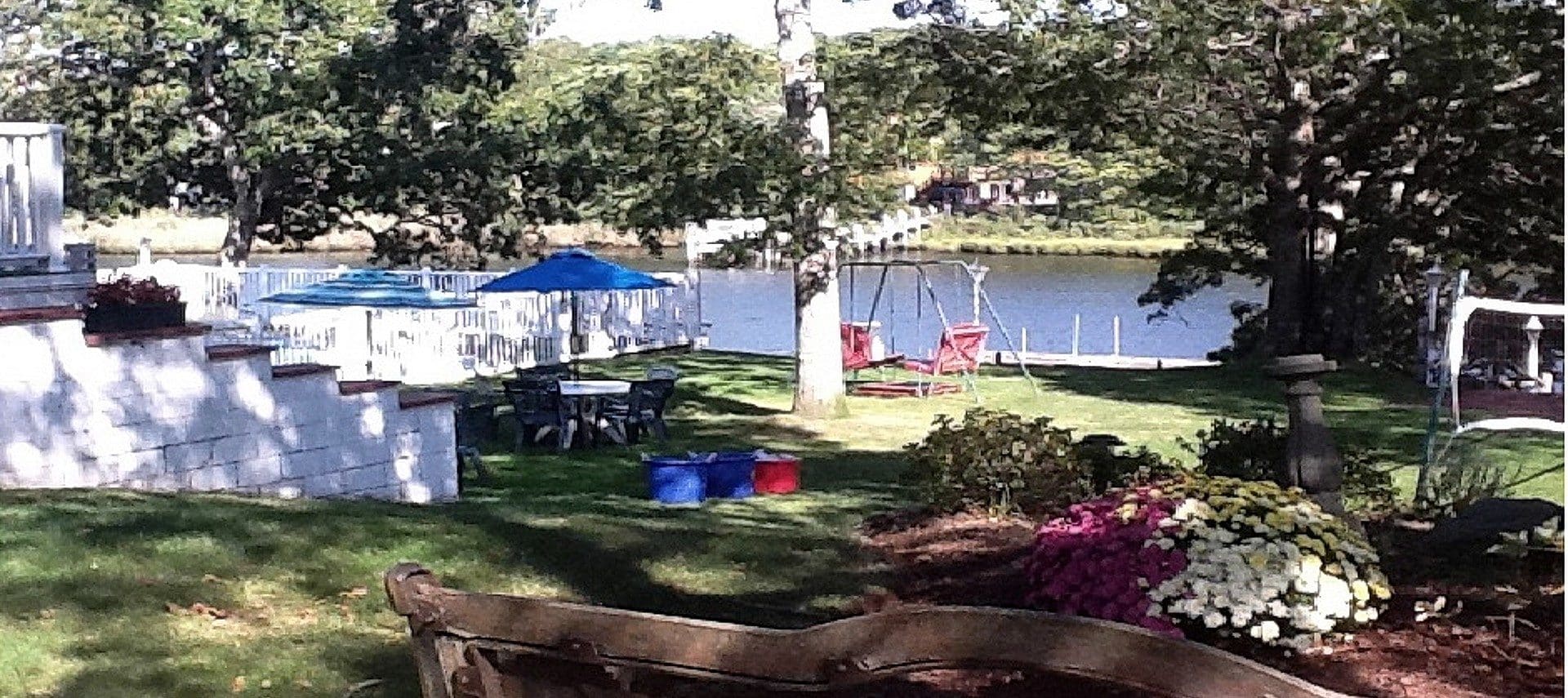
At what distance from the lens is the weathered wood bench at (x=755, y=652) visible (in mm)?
2291

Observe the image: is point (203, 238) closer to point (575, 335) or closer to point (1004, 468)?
point (575, 335)

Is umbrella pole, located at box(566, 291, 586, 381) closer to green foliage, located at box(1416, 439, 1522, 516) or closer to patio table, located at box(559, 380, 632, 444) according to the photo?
patio table, located at box(559, 380, 632, 444)

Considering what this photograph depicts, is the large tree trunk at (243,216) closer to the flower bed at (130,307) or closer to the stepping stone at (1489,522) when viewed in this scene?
the flower bed at (130,307)

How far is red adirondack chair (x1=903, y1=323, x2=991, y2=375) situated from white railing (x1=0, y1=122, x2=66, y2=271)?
9.63 metres

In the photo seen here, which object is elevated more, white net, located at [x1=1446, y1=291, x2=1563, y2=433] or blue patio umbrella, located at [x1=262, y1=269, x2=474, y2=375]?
Result: blue patio umbrella, located at [x1=262, y1=269, x2=474, y2=375]

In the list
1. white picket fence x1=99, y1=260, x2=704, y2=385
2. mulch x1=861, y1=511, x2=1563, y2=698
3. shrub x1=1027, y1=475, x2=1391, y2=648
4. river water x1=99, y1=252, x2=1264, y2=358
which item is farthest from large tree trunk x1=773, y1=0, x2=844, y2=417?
shrub x1=1027, y1=475, x2=1391, y2=648

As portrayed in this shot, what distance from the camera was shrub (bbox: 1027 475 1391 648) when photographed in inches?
186

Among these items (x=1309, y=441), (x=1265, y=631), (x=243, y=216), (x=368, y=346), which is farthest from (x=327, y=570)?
(x=243, y=216)

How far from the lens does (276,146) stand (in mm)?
23359

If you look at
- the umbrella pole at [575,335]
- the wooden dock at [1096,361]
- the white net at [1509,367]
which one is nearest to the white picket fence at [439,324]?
the umbrella pole at [575,335]

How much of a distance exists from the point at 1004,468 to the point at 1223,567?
3078 mm

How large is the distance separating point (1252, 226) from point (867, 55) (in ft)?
27.4

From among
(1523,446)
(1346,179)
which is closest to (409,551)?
(1523,446)

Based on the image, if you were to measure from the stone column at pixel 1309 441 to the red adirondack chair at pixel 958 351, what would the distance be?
1085cm
